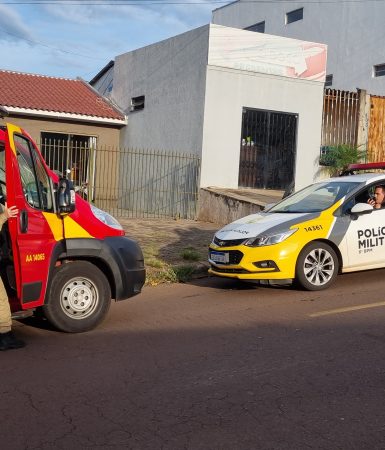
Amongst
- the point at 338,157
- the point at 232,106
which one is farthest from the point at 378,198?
the point at 338,157

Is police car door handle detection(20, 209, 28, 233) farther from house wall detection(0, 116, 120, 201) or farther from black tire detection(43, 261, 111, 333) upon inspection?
house wall detection(0, 116, 120, 201)

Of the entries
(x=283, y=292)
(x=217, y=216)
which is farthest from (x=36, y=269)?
(x=217, y=216)

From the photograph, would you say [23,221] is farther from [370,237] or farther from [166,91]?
[166,91]

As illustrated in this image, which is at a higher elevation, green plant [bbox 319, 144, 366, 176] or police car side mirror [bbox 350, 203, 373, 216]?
green plant [bbox 319, 144, 366, 176]

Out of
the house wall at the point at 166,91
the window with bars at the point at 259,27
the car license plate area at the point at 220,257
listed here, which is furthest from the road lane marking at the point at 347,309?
the window with bars at the point at 259,27

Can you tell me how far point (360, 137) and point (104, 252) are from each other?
14564mm

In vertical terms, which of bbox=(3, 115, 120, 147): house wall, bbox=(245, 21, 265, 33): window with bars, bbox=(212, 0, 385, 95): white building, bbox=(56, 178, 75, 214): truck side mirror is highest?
bbox=(245, 21, 265, 33): window with bars

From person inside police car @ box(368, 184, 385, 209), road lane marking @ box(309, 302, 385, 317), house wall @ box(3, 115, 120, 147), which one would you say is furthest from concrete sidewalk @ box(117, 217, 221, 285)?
house wall @ box(3, 115, 120, 147)

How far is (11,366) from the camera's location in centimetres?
517

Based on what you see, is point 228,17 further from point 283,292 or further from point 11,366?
point 11,366

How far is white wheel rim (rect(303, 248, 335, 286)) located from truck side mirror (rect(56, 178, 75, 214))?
3456 millimetres

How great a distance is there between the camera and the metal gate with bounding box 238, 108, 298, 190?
17.5 m

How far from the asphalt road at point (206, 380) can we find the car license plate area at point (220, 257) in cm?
86

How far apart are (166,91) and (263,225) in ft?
37.7
